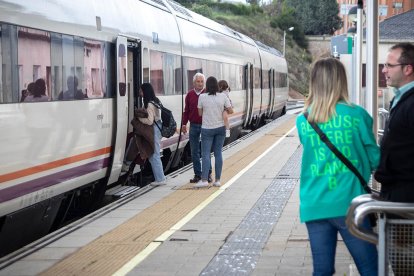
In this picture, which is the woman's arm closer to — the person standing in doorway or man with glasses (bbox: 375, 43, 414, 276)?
the person standing in doorway

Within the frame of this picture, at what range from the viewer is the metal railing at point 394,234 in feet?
11.9

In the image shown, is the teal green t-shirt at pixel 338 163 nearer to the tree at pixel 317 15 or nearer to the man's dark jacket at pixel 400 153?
the man's dark jacket at pixel 400 153

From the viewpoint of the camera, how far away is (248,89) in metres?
26.5

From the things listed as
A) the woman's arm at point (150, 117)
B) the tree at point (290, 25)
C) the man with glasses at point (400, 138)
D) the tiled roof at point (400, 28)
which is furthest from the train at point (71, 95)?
the tree at point (290, 25)

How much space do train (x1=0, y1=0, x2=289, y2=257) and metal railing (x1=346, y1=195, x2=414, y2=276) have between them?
395 cm

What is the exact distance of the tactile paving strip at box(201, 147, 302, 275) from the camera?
21.5 ft

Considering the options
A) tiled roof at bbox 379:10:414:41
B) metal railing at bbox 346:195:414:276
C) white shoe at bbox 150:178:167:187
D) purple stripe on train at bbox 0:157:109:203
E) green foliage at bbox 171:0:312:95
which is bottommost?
white shoe at bbox 150:178:167:187

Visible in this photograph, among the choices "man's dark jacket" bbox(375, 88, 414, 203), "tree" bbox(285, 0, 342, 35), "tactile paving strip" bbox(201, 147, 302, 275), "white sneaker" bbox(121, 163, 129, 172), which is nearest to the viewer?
"man's dark jacket" bbox(375, 88, 414, 203)

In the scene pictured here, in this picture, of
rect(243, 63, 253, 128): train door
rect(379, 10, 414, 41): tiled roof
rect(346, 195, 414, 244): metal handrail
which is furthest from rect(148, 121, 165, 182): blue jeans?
rect(243, 63, 253, 128): train door

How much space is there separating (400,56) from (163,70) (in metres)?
9.57

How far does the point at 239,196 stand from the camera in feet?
35.2

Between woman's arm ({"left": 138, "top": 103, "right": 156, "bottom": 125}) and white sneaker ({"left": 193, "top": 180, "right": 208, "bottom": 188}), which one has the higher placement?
woman's arm ({"left": 138, "top": 103, "right": 156, "bottom": 125})

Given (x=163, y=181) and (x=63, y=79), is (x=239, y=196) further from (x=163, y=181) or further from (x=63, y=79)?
(x=63, y=79)

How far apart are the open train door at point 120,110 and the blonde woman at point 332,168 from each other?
6.38m
